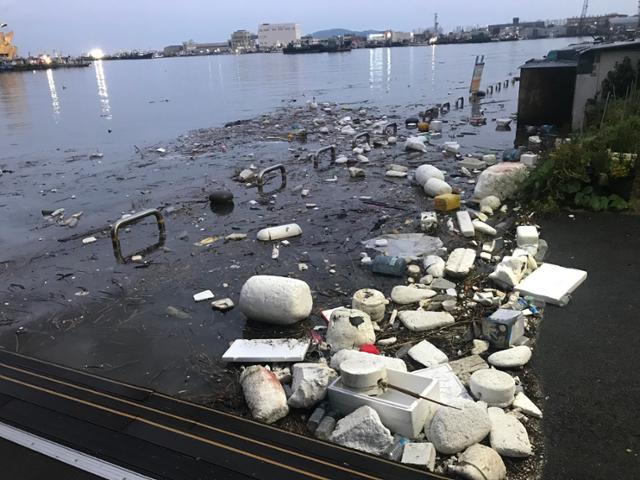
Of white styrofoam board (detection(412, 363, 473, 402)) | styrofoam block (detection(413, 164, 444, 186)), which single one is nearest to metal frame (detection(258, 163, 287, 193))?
styrofoam block (detection(413, 164, 444, 186))

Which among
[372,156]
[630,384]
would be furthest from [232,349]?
[372,156]

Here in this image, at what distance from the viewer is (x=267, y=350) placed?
482 centimetres

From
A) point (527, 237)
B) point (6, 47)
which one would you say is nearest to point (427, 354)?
point (527, 237)

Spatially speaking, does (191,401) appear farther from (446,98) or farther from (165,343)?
(446,98)

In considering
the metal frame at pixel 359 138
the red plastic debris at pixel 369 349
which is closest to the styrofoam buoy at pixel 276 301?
the red plastic debris at pixel 369 349

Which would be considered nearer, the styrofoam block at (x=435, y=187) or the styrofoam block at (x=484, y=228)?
the styrofoam block at (x=484, y=228)

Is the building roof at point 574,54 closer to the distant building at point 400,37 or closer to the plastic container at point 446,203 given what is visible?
the plastic container at point 446,203

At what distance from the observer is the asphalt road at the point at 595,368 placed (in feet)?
10.7

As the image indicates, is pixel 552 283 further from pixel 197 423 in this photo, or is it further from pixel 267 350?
pixel 197 423

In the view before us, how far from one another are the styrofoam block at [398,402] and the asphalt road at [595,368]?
845 mm

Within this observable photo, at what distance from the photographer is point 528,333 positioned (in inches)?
186

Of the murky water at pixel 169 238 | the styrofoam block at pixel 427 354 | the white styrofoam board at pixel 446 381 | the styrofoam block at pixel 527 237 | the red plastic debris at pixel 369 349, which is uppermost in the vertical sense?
A: the styrofoam block at pixel 527 237

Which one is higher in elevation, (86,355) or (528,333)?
(528,333)

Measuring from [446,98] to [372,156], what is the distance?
16.5 metres
